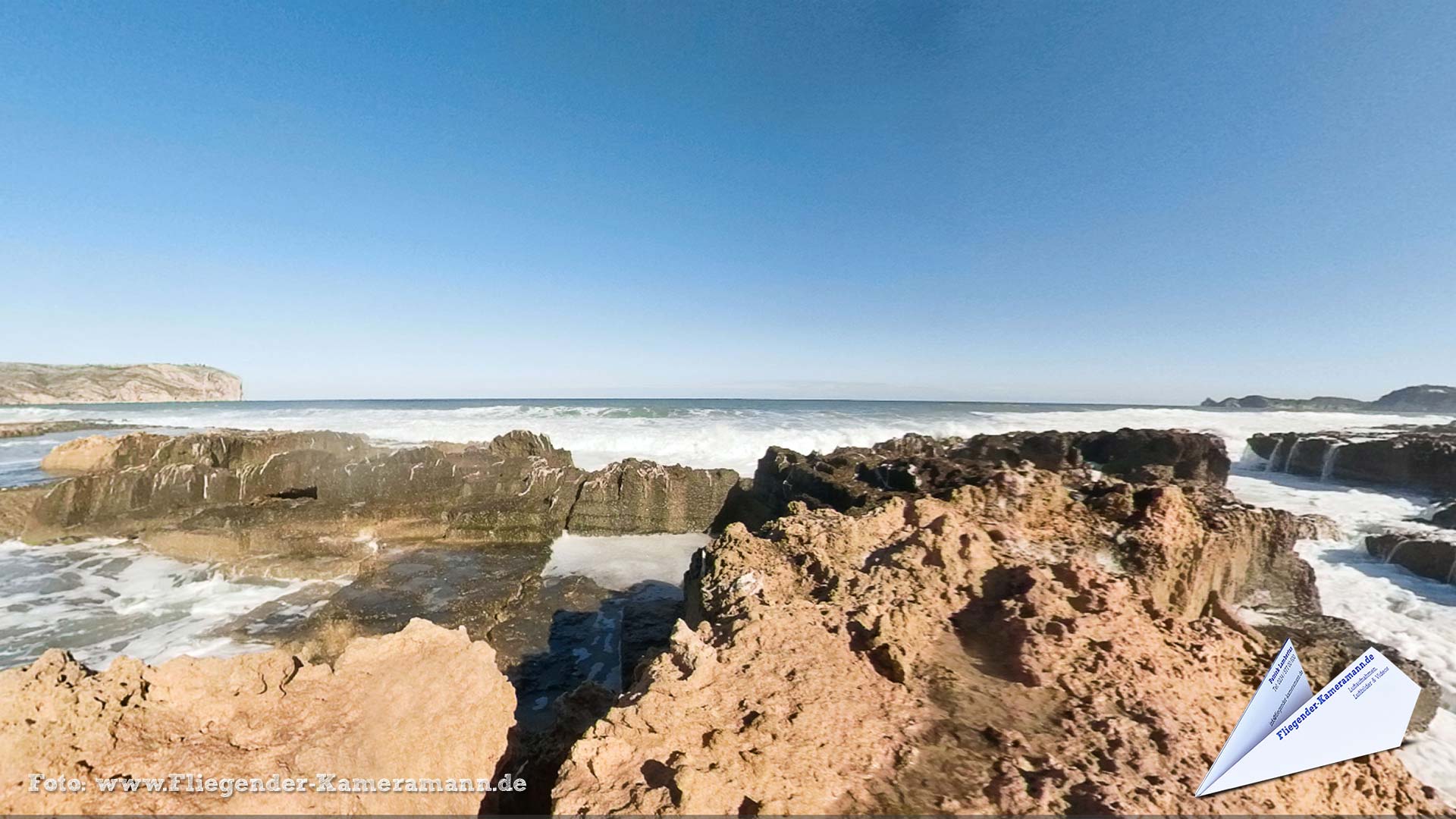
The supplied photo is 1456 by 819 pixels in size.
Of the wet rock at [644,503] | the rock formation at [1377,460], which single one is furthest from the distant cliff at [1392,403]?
the wet rock at [644,503]

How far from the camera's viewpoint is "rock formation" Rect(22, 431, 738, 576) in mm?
9367

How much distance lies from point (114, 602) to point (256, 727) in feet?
27.1

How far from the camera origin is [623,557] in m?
9.99

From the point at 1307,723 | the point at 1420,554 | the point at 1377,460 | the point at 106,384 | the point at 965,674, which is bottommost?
the point at 1420,554

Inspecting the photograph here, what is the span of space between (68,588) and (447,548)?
5.19m

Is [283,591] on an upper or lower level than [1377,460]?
lower

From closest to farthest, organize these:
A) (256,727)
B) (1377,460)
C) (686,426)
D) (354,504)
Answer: (256,727)
(354,504)
(1377,460)
(686,426)

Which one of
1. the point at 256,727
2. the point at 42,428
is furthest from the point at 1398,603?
the point at 42,428

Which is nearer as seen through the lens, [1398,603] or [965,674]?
[965,674]

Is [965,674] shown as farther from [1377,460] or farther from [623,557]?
[1377,460]

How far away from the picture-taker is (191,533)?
368 inches

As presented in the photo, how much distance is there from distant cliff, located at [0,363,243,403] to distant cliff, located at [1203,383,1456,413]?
140m

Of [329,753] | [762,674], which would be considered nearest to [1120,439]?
[762,674]

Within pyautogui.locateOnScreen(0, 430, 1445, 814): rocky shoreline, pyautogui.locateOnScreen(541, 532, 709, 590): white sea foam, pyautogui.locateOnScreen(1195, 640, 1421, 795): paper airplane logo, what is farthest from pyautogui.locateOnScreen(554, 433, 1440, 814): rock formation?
pyautogui.locateOnScreen(541, 532, 709, 590): white sea foam
